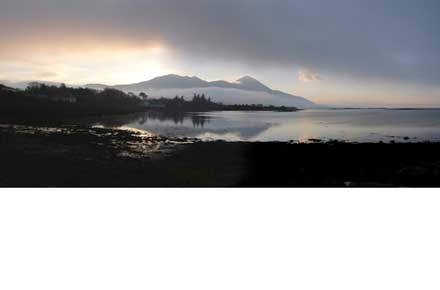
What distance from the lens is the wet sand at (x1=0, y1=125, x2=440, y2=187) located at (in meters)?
3.60

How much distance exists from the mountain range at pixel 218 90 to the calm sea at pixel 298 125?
0.12m

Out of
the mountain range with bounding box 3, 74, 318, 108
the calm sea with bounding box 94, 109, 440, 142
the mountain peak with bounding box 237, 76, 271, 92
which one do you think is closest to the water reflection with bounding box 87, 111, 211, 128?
the calm sea with bounding box 94, 109, 440, 142

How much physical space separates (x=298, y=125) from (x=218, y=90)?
28.4 inches

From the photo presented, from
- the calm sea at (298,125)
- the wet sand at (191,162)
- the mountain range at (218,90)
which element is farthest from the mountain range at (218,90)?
the wet sand at (191,162)

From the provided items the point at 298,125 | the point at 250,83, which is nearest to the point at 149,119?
the point at 250,83

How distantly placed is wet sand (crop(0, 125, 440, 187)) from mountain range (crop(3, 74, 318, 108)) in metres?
0.35

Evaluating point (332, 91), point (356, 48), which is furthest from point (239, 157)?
point (356, 48)

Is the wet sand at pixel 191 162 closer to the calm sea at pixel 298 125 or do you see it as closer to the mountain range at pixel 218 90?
the calm sea at pixel 298 125

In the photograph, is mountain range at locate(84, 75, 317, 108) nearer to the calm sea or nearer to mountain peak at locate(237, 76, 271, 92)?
mountain peak at locate(237, 76, 271, 92)

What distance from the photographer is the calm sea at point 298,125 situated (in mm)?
3803

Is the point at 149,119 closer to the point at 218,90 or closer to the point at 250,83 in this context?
the point at 218,90

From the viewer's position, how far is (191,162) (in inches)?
146
